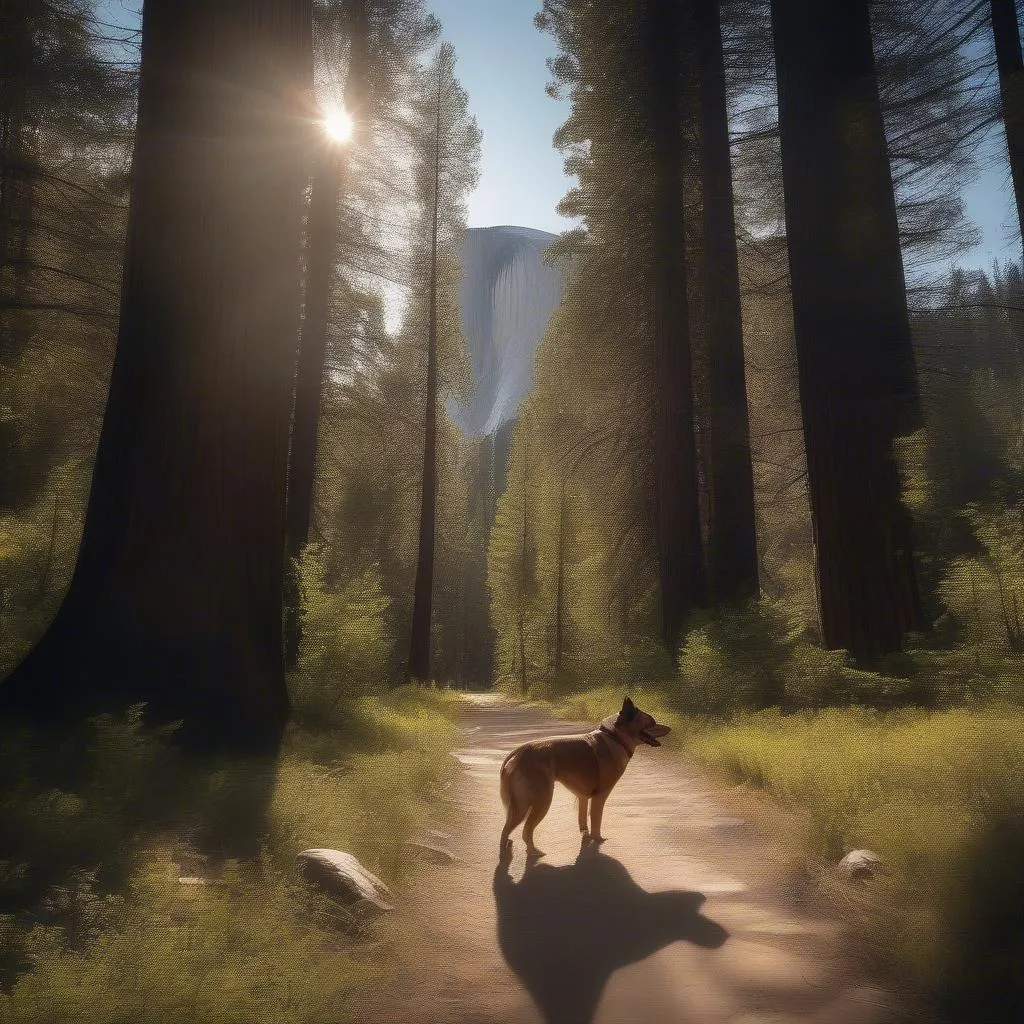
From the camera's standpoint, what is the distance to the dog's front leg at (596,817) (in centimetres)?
437

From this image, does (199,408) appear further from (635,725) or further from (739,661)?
(739,661)

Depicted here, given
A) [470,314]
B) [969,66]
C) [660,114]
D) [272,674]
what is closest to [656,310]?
[660,114]

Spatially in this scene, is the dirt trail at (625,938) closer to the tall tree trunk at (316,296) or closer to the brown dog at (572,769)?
the brown dog at (572,769)

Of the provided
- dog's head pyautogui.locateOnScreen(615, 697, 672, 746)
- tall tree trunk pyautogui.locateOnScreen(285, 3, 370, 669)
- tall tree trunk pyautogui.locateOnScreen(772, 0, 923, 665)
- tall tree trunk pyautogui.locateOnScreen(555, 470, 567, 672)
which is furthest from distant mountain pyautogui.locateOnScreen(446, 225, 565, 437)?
dog's head pyautogui.locateOnScreen(615, 697, 672, 746)

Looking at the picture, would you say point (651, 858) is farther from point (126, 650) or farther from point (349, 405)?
point (349, 405)

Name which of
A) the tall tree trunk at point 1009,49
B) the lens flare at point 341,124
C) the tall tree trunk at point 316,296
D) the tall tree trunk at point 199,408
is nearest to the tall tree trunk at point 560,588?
the tall tree trunk at point 316,296

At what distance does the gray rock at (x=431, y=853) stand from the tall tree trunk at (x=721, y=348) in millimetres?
7773

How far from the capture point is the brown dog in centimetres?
397

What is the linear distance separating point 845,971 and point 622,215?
13.4 metres

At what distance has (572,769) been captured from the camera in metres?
4.21

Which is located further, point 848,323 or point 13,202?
point 13,202

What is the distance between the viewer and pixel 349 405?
14414 millimetres

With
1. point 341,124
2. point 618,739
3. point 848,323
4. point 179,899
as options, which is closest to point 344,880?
point 179,899

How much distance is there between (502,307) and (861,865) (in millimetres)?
137454
